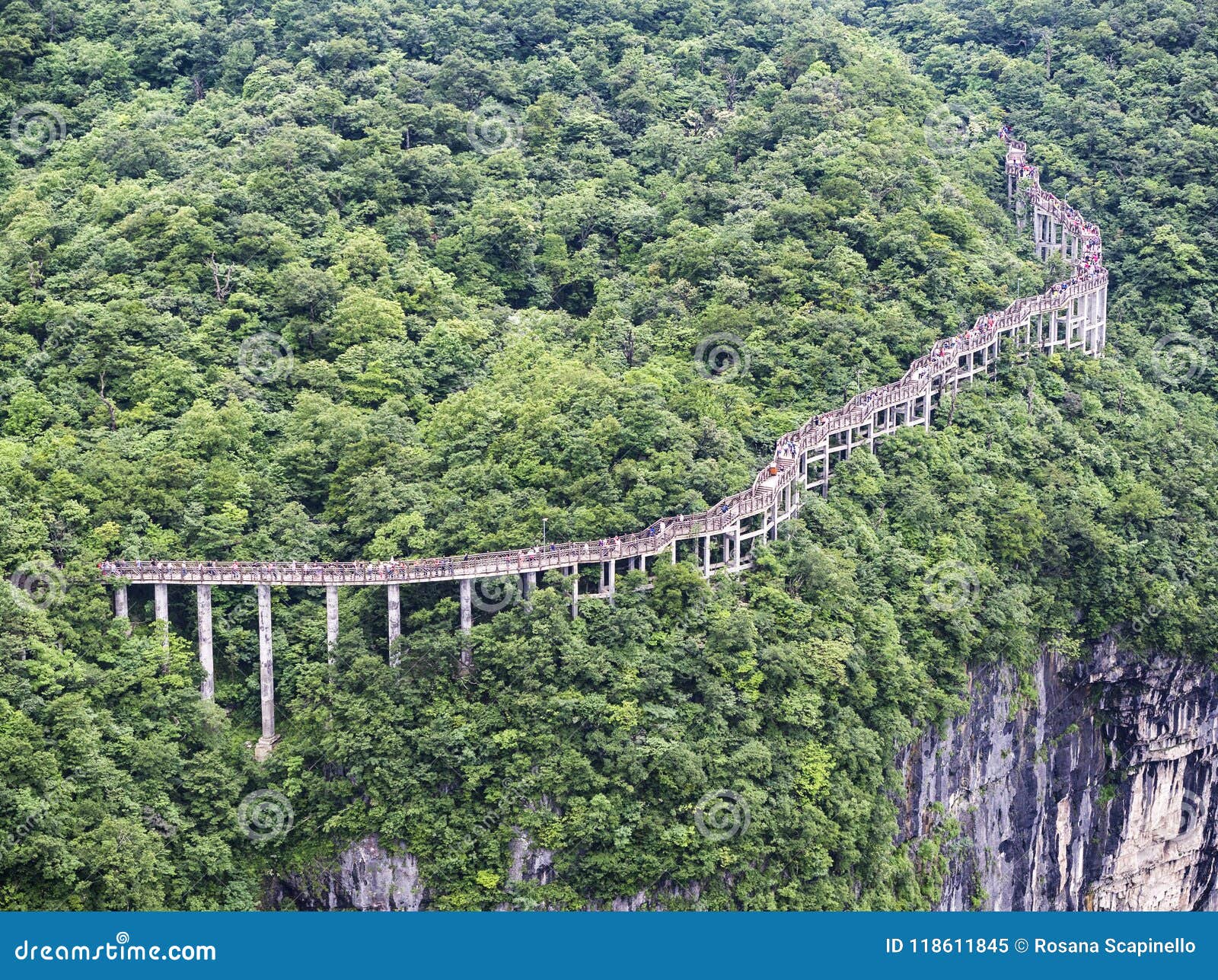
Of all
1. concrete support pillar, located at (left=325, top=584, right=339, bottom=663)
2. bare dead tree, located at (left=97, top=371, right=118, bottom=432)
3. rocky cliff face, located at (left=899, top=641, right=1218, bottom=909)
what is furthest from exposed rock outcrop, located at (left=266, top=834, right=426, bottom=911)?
bare dead tree, located at (left=97, top=371, right=118, bottom=432)

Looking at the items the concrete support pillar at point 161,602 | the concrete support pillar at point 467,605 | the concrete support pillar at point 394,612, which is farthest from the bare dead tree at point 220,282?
the concrete support pillar at point 467,605

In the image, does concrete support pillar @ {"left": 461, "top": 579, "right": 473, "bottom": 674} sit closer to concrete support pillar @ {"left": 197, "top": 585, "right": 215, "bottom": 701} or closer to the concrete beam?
the concrete beam

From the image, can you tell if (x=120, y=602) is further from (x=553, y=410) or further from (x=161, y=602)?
(x=553, y=410)

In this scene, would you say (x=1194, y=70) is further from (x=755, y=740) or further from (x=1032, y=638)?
(x=755, y=740)

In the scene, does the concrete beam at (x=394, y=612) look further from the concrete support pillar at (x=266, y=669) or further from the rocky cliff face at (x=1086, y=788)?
the rocky cliff face at (x=1086, y=788)

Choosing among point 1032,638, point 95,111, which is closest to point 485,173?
point 95,111

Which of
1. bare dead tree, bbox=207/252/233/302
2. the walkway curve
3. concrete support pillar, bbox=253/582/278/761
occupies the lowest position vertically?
concrete support pillar, bbox=253/582/278/761
